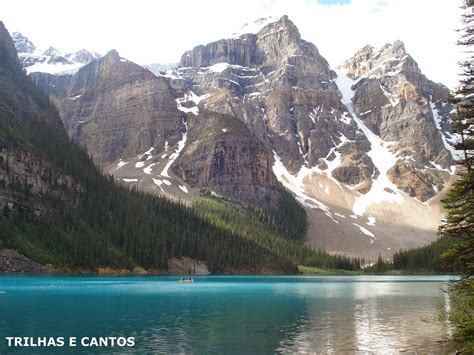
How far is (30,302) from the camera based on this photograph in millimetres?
65188

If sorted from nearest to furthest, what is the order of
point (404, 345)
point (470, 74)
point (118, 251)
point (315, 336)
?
point (470, 74), point (404, 345), point (315, 336), point (118, 251)

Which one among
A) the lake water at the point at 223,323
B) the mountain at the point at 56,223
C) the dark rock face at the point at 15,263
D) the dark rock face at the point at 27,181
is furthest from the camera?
the dark rock face at the point at 27,181

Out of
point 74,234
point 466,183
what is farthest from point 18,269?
point 466,183

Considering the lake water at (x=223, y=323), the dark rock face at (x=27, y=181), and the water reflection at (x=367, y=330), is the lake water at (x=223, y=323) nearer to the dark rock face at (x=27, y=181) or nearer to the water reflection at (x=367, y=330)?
the water reflection at (x=367, y=330)

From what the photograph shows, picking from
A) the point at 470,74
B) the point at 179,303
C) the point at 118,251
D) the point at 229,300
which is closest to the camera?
the point at 470,74

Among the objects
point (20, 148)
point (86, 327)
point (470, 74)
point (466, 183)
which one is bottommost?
point (86, 327)

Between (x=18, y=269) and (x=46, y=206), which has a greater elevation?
(x=46, y=206)

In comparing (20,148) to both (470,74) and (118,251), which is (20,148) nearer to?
(118,251)

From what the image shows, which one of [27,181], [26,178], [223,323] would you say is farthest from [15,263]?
[223,323]

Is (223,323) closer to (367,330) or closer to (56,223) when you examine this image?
(367,330)

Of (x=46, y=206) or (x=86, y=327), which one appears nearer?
(x=86, y=327)

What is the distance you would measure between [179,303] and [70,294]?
18.1 metres

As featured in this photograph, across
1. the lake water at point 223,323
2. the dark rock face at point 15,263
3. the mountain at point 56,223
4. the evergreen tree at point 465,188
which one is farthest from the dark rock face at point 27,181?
the evergreen tree at point 465,188

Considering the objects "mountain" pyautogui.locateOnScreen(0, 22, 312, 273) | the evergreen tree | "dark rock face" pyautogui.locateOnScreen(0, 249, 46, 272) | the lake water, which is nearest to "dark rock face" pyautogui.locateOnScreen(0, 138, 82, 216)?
"mountain" pyautogui.locateOnScreen(0, 22, 312, 273)
